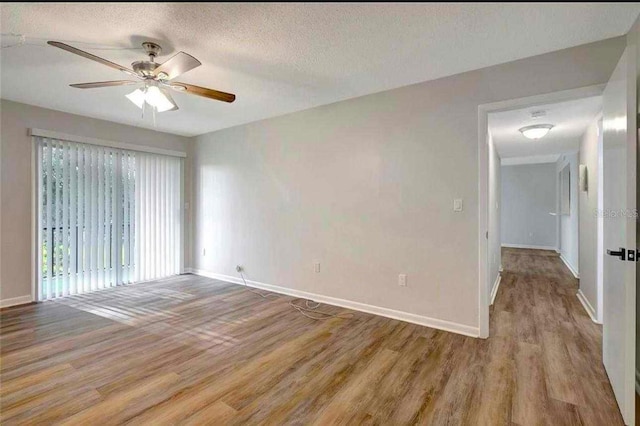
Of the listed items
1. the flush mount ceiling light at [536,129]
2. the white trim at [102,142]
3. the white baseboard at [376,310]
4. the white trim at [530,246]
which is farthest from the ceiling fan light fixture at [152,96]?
the white trim at [530,246]

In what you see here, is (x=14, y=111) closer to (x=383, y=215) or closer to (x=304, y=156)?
(x=304, y=156)

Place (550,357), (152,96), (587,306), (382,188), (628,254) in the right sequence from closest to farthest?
(628,254)
(550,357)
(152,96)
(382,188)
(587,306)

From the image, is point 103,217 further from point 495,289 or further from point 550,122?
point 550,122

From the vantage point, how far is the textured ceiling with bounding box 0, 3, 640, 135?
1.88 metres

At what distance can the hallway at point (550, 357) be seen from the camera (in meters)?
1.73

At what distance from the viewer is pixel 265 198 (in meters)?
4.27

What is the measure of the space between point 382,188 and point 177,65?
218cm

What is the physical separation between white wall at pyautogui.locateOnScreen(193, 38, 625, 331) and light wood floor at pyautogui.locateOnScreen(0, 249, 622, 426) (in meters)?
0.52

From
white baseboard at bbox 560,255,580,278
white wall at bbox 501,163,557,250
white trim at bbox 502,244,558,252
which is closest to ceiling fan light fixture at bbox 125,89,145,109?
white baseboard at bbox 560,255,580,278

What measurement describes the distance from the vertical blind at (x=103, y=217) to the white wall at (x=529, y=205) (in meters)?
8.73

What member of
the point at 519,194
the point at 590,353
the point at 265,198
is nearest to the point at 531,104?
the point at 590,353

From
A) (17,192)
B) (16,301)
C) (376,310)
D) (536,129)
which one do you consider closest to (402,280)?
(376,310)

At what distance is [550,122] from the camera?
3.74 metres

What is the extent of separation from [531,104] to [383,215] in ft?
5.28
